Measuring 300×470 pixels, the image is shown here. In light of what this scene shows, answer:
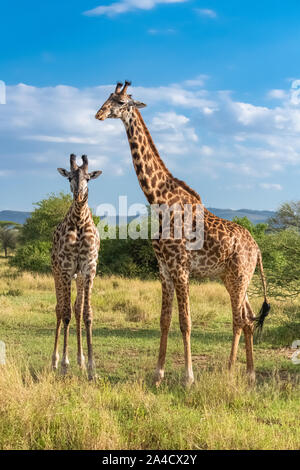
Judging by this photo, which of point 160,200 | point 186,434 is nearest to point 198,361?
point 160,200

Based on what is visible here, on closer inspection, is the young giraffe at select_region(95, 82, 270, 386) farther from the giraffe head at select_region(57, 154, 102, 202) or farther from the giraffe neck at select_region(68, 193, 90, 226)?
the giraffe neck at select_region(68, 193, 90, 226)


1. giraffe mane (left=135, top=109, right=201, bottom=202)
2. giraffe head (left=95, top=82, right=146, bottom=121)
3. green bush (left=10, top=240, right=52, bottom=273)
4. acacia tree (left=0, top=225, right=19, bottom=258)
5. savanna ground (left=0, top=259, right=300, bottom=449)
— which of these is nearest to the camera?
savanna ground (left=0, top=259, right=300, bottom=449)

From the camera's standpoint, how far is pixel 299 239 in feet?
35.4

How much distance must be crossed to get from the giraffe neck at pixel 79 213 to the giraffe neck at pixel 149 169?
1043 mm

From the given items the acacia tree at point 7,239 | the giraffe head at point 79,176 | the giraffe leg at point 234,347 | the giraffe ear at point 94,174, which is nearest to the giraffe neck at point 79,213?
the giraffe head at point 79,176

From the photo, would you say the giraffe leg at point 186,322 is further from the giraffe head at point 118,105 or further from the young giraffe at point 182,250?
the giraffe head at point 118,105

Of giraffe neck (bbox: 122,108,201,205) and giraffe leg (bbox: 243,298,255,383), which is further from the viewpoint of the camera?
giraffe leg (bbox: 243,298,255,383)

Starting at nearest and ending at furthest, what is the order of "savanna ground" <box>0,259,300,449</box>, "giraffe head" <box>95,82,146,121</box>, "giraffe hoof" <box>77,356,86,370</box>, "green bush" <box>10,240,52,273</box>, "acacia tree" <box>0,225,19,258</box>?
"savanna ground" <box>0,259,300,449</box> < "giraffe head" <box>95,82,146,121</box> < "giraffe hoof" <box>77,356,86,370</box> < "green bush" <box>10,240,52,273</box> < "acacia tree" <box>0,225,19,258</box>

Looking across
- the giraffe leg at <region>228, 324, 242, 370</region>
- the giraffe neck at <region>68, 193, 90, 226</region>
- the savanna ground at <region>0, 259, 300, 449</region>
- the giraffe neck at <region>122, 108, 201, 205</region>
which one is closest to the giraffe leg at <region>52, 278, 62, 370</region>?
the savanna ground at <region>0, 259, 300, 449</region>

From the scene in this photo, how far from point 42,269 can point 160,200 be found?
16.9 metres

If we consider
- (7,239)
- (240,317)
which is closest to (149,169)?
(240,317)

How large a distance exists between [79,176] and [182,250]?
1.66m

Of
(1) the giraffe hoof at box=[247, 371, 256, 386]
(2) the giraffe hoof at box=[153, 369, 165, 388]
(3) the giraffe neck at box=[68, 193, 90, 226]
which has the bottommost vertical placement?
(1) the giraffe hoof at box=[247, 371, 256, 386]

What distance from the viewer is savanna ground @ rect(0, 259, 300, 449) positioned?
15.3ft
